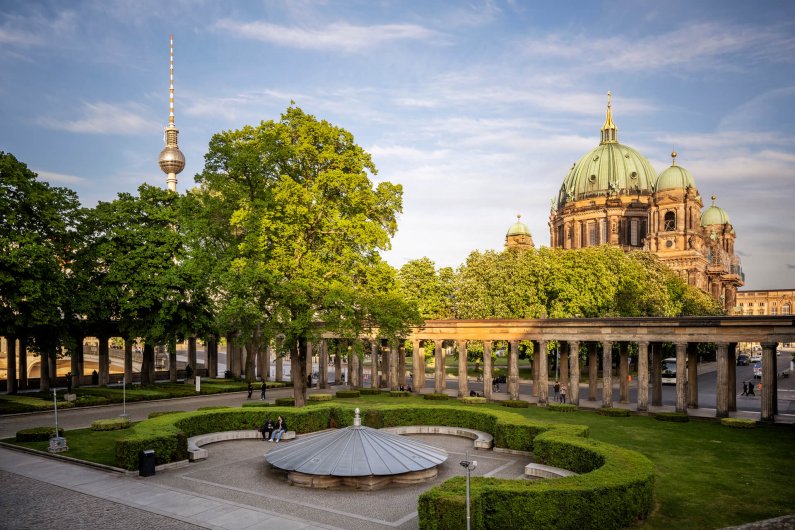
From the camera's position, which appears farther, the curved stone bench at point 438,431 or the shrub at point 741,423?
the shrub at point 741,423

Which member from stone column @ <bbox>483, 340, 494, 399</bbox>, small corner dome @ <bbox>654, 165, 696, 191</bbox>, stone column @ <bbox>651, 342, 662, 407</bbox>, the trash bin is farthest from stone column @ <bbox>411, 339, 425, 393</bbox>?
small corner dome @ <bbox>654, 165, 696, 191</bbox>

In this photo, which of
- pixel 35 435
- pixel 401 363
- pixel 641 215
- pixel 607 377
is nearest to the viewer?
pixel 35 435

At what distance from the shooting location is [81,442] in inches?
1300

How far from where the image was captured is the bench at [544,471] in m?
26.4

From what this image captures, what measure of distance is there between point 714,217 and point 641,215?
4424 cm

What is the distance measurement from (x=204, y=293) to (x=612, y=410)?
38713 millimetres

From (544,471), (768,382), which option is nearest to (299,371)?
(544,471)

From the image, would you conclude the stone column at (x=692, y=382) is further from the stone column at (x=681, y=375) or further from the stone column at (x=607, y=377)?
the stone column at (x=607, y=377)

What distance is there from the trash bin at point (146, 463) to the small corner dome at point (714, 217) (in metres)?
183

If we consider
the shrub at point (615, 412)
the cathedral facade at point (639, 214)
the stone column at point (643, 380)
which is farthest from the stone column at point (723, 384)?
the cathedral facade at point (639, 214)

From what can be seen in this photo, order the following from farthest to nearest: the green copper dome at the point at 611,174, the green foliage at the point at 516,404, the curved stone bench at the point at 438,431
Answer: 1. the green copper dome at the point at 611,174
2. the green foliage at the point at 516,404
3. the curved stone bench at the point at 438,431

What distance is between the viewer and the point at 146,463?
26.8 meters

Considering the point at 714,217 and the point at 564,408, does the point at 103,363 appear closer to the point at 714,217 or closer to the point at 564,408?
the point at 564,408

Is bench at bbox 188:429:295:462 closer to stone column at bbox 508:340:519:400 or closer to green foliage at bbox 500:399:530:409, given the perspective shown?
green foliage at bbox 500:399:530:409
